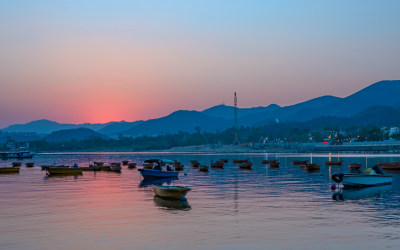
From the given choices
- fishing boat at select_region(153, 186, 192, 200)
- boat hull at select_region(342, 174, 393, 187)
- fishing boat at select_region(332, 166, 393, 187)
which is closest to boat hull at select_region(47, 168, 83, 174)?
fishing boat at select_region(153, 186, 192, 200)

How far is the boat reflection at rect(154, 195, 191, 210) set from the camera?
140ft

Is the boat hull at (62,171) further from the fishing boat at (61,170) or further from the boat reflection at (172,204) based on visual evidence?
the boat reflection at (172,204)

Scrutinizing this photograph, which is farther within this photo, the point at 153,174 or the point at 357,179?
the point at 153,174

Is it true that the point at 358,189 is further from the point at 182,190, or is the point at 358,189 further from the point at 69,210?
the point at 69,210

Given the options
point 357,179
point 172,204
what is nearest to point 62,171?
point 172,204

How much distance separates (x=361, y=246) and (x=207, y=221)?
12506 mm

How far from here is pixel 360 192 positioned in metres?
54.0

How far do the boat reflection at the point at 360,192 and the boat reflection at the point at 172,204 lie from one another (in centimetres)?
1717

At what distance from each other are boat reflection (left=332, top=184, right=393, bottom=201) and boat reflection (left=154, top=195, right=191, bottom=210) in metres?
17.2

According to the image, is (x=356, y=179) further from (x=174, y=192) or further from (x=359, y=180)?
(x=174, y=192)

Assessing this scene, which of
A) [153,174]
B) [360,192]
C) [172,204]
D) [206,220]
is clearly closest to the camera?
[206,220]

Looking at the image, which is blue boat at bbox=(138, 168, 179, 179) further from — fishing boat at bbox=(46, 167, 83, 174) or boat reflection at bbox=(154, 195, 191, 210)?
boat reflection at bbox=(154, 195, 191, 210)

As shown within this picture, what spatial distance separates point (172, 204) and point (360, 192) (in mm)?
24772

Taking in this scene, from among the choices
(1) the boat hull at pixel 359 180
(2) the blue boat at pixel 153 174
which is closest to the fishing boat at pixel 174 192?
(1) the boat hull at pixel 359 180
